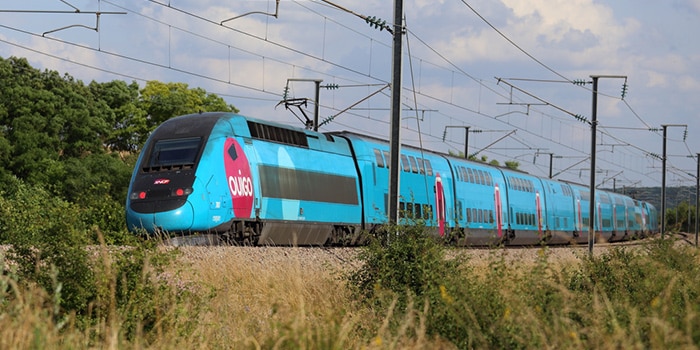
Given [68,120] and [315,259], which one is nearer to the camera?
[315,259]

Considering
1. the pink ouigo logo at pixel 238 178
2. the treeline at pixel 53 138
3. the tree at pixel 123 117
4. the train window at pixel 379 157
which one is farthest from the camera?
the tree at pixel 123 117

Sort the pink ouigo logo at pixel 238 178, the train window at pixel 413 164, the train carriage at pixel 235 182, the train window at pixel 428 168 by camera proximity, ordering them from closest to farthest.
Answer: the train carriage at pixel 235 182 → the pink ouigo logo at pixel 238 178 → the train window at pixel 413 164 → the train window at pixel 428 168

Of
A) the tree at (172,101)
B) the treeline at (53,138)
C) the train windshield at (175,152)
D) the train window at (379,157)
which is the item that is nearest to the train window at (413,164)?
the train window at (379,157)

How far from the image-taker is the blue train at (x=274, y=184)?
72.8ft

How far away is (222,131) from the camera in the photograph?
23.0 m

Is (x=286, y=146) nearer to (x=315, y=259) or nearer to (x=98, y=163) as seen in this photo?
(x=315, y=259)

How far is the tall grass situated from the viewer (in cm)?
812

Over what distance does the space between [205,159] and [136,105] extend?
5135 centimetres

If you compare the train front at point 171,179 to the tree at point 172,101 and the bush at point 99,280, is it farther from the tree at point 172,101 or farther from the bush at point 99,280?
the tree at point 172,101

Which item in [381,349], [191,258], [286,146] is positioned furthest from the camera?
[286,146]

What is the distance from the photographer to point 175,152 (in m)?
23.1

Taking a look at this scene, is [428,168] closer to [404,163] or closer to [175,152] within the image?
[404,163]

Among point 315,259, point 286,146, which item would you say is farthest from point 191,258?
point 286,146

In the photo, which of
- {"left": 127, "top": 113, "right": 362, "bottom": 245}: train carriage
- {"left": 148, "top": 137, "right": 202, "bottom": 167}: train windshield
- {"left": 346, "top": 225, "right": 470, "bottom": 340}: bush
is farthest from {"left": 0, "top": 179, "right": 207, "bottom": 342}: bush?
{"left": 148, "top": 137, "right": 202, "bottom": 167}: train windshield
